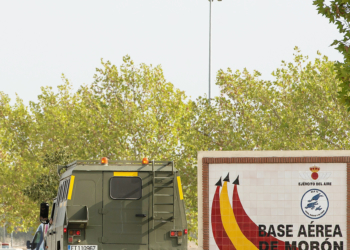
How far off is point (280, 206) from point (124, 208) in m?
3.63

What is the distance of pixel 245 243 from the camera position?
41.4 ft

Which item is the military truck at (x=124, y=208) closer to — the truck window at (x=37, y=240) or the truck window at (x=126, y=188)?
the truck window at (x=126, y=188)

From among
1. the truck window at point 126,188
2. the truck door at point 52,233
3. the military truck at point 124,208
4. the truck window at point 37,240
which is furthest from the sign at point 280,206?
the truck window at point 37,240

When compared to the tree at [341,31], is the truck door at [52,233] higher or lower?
lower

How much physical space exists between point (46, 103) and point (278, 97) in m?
18.5

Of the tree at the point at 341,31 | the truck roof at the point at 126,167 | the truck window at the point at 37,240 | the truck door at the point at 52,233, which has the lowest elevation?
the truck window at the point at 37,240

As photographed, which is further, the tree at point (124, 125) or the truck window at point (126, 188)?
the tree at point (124, 125)

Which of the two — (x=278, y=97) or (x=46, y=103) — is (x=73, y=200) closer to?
(x=278, y=97)

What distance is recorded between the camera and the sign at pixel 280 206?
1266 centimetres

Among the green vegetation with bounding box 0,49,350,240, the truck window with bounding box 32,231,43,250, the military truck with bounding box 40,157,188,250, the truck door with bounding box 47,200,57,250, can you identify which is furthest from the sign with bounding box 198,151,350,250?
the green vegetation with bounding box 0,49,350,240

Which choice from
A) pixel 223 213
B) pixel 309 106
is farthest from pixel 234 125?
pixel 223 213

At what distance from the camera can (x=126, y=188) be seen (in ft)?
37.5

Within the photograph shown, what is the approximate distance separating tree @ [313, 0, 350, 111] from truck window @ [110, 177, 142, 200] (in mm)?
4270

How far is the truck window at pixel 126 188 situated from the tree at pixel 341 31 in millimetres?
4270
